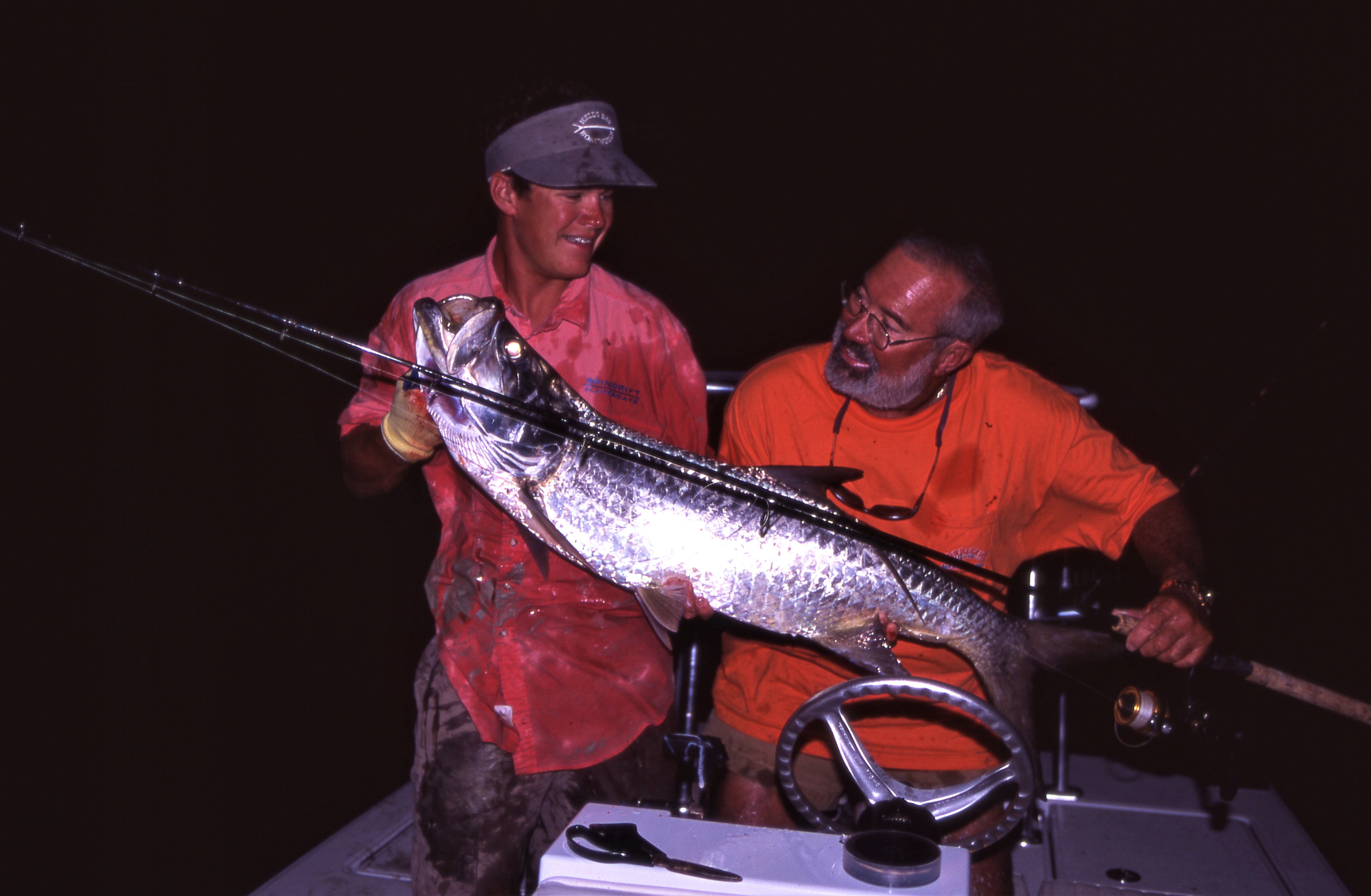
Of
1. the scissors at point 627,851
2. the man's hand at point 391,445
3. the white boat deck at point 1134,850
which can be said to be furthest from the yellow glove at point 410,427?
the white boat deck at point 1134,850

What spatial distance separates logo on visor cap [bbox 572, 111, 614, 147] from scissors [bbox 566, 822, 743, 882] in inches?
51.8

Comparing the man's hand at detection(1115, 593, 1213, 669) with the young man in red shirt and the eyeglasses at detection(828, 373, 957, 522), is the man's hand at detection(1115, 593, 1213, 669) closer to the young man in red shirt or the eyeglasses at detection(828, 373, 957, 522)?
the eyeglasses at detection(828, 373, 957, 522)

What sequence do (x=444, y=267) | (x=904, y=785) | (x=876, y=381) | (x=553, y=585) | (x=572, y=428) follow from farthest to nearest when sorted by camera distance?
(x=444, y=267)
(x=876, y=381)
(x=553, y=585)
(x=572, y=428)
(x=904, y=785)

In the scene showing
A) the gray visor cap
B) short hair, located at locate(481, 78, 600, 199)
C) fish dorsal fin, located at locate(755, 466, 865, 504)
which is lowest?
fish dorsal fin, located at locate(755, 466, 865, 504)

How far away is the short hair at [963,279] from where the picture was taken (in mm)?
2328

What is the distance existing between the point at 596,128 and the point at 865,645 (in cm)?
115

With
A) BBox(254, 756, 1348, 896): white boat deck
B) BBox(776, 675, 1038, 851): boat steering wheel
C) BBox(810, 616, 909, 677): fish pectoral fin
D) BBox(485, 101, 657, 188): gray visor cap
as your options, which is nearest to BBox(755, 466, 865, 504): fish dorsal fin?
BBox(810, 616, 909, 677): fish pectoral fin

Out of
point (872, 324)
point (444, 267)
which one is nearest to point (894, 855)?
point (872, 324)

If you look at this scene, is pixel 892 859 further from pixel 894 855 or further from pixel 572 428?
pixel 572 428

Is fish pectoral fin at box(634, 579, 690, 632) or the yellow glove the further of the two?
fish pectoral fin at box(634, 579, 690, 632)

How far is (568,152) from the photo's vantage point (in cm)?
204

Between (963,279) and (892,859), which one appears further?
(963,279)

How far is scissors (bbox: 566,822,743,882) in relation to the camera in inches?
50.6

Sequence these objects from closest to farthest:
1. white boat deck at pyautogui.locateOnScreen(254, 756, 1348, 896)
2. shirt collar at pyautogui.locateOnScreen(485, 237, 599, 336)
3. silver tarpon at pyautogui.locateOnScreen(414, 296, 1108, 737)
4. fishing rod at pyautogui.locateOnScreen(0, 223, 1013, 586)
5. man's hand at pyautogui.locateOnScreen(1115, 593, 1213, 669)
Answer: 1. fishing rod at pyautogui.locateOnScreen(0, 223, 1013, 586)
2. silver tarpon at pyautogui.locateOnScreen(414, 296, 1108, 737)
3. man's hand at pyautogui.locateOnScreen(1115, 593, 1213, 669)
4. shirt collar at pyautogui.locateOnScreen(485, 237, 599, 336)
5. white boat deck at pyautogui.locateOnScreen(254, 756, 1348, 896)
